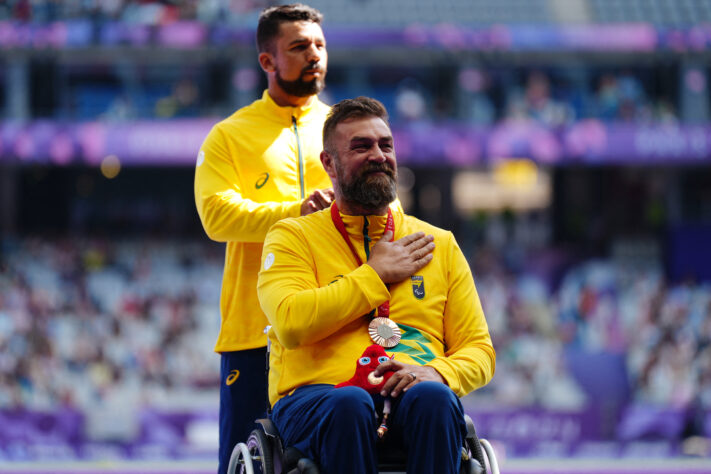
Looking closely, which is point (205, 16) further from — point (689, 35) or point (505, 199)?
point (689, 35)

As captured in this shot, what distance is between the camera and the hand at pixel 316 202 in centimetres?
299

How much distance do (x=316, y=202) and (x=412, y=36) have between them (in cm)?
1343

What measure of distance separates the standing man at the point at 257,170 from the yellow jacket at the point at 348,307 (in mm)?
379

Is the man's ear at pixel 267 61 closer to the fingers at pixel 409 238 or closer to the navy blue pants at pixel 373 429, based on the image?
the fingers at pixel 409 238

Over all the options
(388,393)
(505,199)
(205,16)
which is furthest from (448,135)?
(388,393)

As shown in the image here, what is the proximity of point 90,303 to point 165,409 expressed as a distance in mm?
3843

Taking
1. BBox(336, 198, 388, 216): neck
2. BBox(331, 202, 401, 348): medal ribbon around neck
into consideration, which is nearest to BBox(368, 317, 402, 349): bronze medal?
BBox(331, 202, 401, 348): medal ribbon around neck

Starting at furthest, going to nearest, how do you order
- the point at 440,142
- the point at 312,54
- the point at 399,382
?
the point at 440,142 → the point at 312,54 → the point at 399,382

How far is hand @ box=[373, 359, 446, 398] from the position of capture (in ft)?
8.32

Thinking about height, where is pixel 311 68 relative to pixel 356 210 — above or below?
above

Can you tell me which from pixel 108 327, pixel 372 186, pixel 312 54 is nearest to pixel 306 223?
pixel 372 186

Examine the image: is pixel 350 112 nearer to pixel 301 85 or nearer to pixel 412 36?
pixel 301 85

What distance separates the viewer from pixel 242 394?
11.1 feet

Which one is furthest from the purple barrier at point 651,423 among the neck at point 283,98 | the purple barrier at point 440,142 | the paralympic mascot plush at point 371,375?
the paralympic mascot plush at point 371,375
